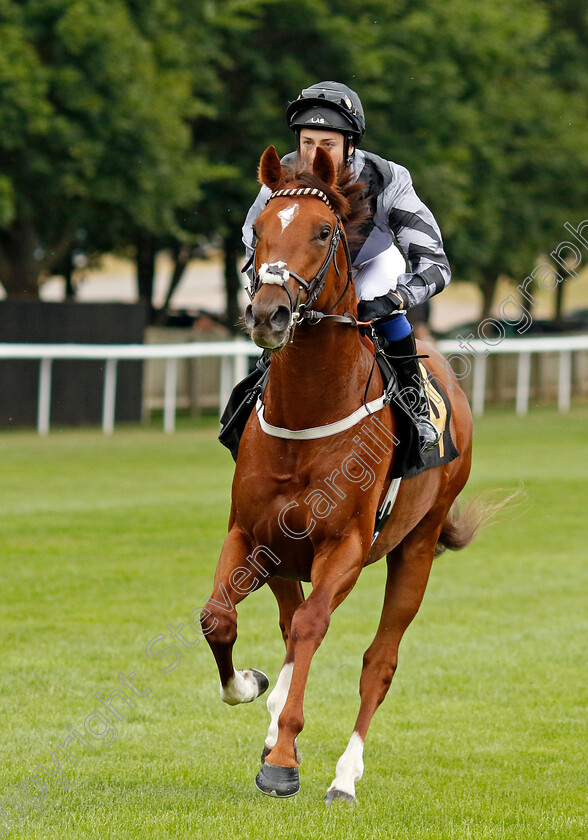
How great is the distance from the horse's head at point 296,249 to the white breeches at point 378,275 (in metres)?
0.47

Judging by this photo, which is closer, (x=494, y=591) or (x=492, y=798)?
(x=492, y=798)

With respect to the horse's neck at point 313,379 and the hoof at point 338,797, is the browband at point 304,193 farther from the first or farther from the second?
the hoof at point 338,797

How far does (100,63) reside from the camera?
62.4ft

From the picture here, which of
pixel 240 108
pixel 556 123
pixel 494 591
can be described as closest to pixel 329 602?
pixel 494 591

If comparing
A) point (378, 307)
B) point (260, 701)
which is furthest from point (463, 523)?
point (378, 307)

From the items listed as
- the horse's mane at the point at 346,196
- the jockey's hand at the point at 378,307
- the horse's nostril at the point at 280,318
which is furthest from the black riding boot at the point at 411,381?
Answer: the horse's nostril at the point at 280,318

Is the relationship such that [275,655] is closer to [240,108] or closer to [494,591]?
[494,591]

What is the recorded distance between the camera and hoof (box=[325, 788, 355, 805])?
4.83 meters

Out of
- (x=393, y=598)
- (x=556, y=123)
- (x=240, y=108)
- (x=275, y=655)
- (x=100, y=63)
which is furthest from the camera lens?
(x=556, y=123)

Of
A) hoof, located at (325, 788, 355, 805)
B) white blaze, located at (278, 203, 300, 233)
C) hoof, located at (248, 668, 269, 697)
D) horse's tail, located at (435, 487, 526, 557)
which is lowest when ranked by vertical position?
hoof, located at (325, 788, 355, 805)

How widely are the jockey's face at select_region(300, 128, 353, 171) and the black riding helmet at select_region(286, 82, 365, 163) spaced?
24 millimetres

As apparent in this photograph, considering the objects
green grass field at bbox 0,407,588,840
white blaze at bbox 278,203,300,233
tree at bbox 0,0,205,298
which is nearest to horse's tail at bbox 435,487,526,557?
green grass field at bbox 0,407,588,840

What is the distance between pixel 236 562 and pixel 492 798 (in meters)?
1.34

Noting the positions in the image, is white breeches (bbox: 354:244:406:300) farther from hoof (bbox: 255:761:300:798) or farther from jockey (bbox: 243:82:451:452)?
hoof (bbox: 255:761:300:798)
